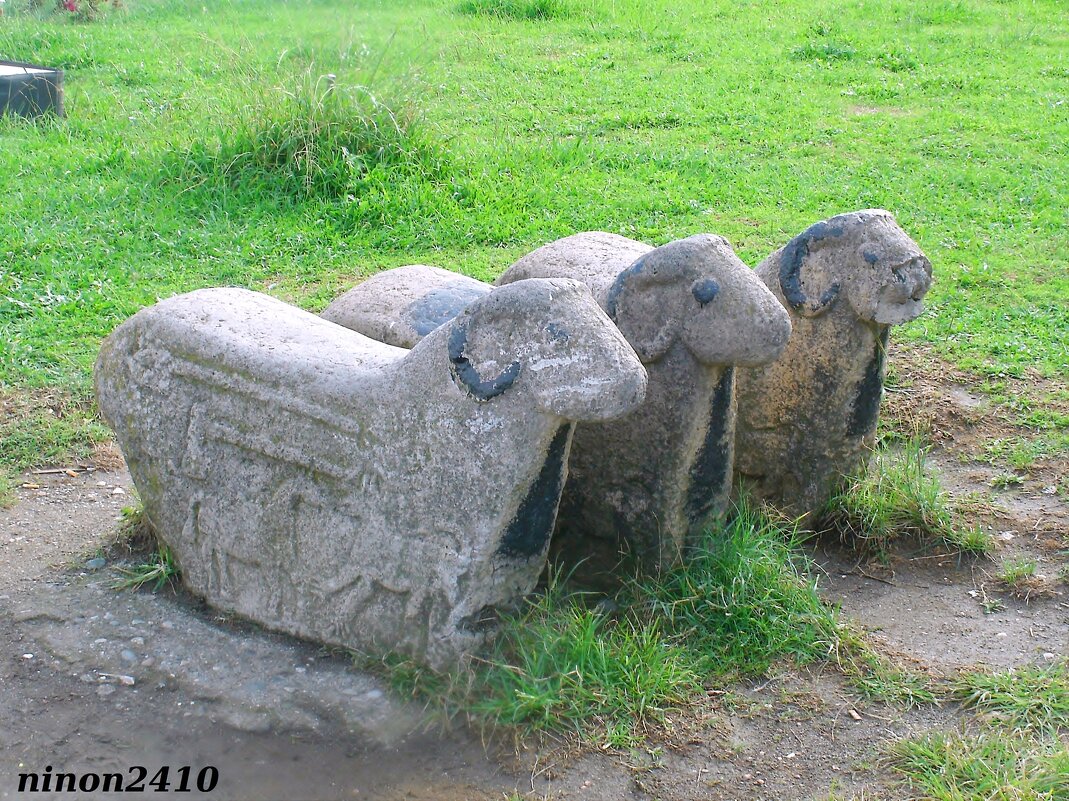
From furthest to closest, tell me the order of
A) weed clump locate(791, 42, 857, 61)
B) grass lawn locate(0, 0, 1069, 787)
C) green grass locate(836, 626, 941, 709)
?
weed clump locate(791, 42, 857, 61) < grass lawn locate(0, 0, 1069, 787) < green grass locate(836, 626, 941, 709)

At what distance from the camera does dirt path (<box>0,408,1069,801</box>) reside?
2.98 metres

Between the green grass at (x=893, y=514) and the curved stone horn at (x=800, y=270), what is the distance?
0.64m

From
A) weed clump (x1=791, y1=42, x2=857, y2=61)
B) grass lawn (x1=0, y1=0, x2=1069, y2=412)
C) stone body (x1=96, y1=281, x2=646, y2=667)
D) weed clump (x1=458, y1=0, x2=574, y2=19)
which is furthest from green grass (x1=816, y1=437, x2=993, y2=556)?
weed clump (x1=458, y1=0, x2=574, y2=19)

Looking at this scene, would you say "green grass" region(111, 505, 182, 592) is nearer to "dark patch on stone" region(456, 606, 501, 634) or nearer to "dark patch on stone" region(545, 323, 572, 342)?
"dark patch on stone" region(456, 606, 501, 634)

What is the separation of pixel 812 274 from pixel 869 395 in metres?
0.44

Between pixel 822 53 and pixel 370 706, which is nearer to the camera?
pixel 370 706

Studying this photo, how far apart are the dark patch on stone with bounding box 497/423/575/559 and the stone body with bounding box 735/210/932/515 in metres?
1.07

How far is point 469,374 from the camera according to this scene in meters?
2.99

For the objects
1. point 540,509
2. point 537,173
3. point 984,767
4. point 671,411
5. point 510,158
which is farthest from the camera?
point 510,158

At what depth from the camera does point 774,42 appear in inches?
396

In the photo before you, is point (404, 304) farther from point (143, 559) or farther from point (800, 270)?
point (800, 270)

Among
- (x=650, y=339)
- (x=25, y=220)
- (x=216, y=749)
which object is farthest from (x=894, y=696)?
(x=25, y=220)

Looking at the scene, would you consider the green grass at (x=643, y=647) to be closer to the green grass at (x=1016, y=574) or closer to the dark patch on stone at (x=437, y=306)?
the green grass at (x=1016, y=574)

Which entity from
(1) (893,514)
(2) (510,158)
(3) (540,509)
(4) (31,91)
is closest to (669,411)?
(3) (540,509)
